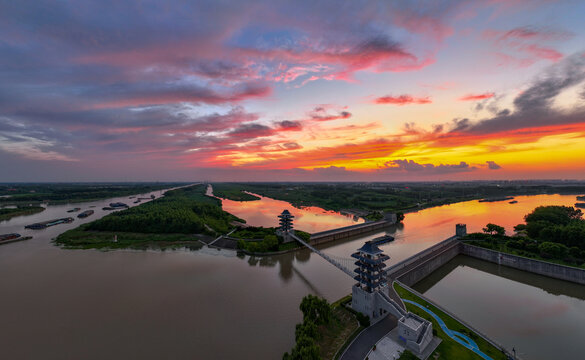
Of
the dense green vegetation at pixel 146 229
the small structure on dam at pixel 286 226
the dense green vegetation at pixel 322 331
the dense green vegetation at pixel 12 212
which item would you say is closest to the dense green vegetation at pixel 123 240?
the dense green vegetation at pixel 146 229

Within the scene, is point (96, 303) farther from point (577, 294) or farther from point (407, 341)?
point (577, 294)

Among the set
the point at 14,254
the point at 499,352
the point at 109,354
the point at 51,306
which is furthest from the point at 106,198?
the point at 499,352

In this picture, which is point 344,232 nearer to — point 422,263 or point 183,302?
point 422,263

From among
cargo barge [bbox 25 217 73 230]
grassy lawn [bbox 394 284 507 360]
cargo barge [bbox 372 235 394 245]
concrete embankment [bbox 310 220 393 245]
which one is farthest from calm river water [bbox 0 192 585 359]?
cargo barge [bbox 25 217 73 230]

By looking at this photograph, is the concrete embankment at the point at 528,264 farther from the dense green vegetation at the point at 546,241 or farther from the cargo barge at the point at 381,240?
the cargo barge at the point at 381,240

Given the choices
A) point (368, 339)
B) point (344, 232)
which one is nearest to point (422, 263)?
point (368, 339)
